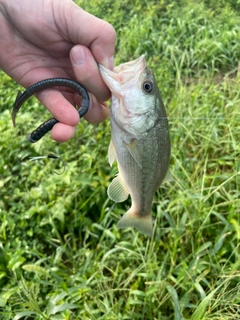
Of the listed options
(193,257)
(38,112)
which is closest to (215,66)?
(38,112)

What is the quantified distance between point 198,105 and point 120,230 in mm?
1689

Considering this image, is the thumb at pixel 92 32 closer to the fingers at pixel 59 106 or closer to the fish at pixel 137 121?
the fish at pixel 137 121

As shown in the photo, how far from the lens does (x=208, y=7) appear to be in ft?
19.4

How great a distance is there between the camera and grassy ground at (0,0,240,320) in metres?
2.45

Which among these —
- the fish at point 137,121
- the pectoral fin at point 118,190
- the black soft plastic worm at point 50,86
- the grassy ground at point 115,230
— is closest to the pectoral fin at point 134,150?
the fish at point 137,121

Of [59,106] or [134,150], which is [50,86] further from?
[134,150]

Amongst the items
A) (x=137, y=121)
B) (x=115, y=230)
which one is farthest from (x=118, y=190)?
(x=115, y=230)

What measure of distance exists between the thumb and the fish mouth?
0.34 ft

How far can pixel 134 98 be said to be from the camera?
1.79 meters

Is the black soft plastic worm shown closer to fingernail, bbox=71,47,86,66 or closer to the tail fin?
fingernail, bbox=71,47,86,66

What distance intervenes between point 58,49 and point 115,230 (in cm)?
152

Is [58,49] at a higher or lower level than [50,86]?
higher

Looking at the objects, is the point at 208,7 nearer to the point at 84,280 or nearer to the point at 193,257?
the point at 193,257

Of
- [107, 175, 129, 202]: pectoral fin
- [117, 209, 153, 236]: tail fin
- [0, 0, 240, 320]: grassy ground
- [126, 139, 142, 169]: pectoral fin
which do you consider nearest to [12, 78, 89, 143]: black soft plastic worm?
[126, 139, 142, 169]: pectoral fin
